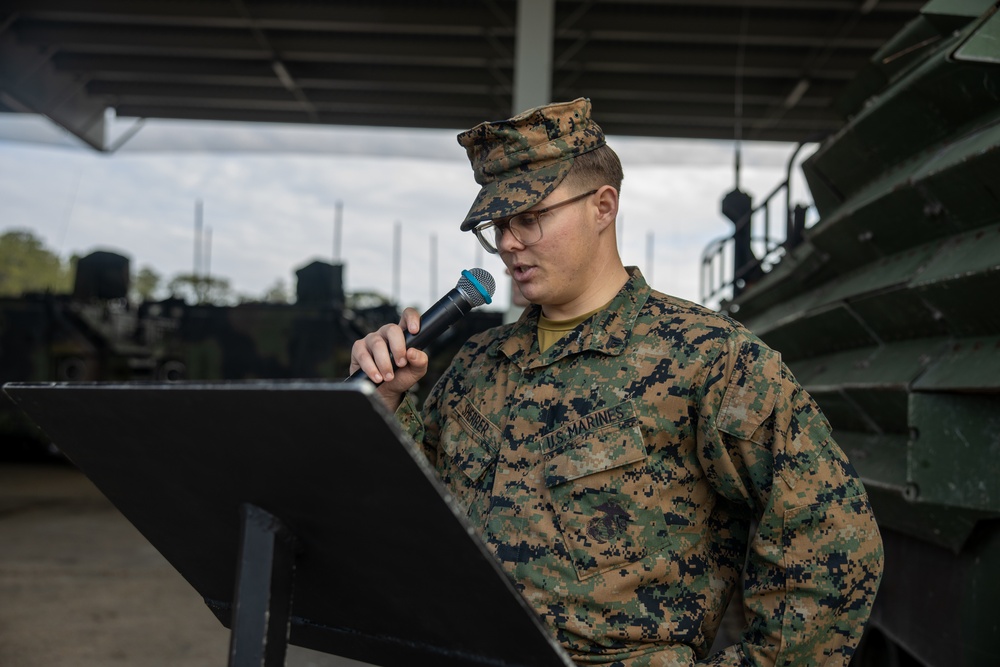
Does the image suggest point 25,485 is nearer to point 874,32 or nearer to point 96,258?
point 96,258

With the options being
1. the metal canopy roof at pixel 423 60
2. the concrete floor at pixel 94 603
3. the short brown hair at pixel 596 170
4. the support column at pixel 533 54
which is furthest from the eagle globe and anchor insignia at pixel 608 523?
the metal canopy roof at pixel 423 60

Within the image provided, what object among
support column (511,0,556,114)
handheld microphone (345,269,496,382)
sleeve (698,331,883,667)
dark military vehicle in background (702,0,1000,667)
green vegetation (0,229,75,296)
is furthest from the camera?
green vegetation (0,229,75,296)

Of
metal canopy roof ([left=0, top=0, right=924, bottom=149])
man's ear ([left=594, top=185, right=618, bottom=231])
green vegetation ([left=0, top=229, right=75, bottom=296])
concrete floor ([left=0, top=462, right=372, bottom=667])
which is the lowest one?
concrete floor ([left=0, top=462, right=372, bottom=667])

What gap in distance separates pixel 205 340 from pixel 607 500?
11.2 metres

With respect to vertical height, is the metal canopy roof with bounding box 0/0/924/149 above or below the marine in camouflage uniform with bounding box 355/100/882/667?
above

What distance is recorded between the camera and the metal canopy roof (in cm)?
1107

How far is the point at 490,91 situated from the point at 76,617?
385 inches

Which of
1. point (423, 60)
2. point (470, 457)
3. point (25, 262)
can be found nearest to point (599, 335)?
point (470, 457)

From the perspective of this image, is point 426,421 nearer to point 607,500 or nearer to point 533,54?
point 607,500

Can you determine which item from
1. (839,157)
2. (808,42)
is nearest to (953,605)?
(839,157)

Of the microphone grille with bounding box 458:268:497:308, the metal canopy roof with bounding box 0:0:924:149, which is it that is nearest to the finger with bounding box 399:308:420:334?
the microphone grille with bounding box 458:268:497:308

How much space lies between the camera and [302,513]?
114 centimetres

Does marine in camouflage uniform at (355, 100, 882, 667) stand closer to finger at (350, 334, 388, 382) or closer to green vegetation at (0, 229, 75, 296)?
finger at (350, 334, 388, 382)

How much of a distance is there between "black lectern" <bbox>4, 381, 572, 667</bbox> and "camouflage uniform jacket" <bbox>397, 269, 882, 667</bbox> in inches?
18.4
